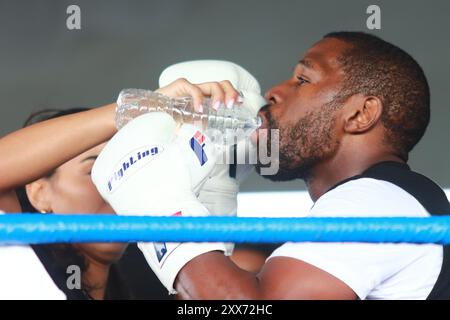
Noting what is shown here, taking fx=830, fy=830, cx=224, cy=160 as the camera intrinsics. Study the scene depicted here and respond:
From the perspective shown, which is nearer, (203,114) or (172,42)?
(203,114)

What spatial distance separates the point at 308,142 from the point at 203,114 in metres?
0.26

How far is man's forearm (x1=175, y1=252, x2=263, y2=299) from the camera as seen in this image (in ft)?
3.51

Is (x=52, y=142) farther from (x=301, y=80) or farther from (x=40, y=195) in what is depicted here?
(x=40, y=195)

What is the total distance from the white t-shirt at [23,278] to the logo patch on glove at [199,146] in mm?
458

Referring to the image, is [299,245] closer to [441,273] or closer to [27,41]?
[441,273]

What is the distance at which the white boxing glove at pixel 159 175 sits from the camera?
111 cm

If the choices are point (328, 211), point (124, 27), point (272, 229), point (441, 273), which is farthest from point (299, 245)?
point (124, 27)

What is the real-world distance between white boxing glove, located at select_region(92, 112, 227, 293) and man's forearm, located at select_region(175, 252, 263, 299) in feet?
0.04

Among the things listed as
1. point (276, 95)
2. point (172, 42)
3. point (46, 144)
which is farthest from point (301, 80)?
point (172, 42)

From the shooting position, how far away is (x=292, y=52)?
3.07m

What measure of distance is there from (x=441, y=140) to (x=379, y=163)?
190 cm

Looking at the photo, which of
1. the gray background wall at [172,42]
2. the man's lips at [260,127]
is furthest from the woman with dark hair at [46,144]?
the gray background wall at [172,42]

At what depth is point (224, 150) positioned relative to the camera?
5.19ft

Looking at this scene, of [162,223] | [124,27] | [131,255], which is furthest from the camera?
[124,27]
